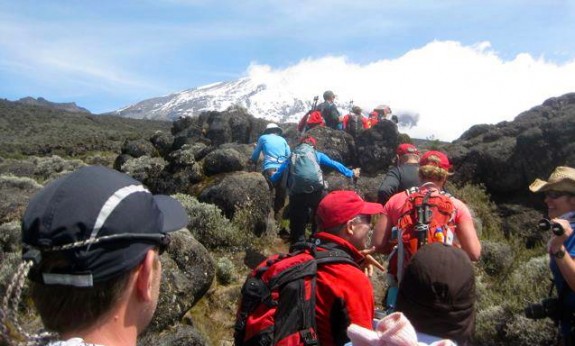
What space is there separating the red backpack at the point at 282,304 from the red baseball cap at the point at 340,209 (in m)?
0.36

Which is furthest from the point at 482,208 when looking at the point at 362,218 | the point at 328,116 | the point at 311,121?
the point at 362,218

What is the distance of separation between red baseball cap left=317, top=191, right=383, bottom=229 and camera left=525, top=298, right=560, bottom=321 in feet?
4.52

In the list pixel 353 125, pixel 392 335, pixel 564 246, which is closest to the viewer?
pixel 392 335

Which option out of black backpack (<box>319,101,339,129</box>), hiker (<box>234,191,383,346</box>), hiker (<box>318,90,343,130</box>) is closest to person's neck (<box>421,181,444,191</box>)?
hiker (<box>234,191,383,346</box>)

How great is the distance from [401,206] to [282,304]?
1595 millimetres

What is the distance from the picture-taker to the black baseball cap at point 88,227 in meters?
1.44

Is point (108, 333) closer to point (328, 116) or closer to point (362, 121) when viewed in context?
point (328, 116)

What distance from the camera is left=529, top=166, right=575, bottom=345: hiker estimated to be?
331cm

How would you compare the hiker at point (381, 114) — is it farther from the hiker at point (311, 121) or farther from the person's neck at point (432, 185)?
the person's neck at point (432, 185)

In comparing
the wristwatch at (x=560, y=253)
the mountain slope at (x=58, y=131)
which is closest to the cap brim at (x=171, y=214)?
the wristwatch at (x=560, y=253)

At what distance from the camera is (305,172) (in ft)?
23.6

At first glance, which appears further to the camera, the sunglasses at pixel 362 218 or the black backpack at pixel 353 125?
the black backpack at pixel 353 125

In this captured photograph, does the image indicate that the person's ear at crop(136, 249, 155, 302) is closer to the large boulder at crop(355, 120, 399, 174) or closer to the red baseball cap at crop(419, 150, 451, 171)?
the red baseball cap at crop(419, 150, 451, 171)

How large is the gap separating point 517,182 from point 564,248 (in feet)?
30.4
